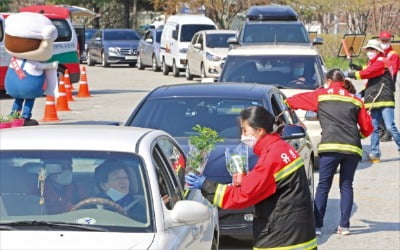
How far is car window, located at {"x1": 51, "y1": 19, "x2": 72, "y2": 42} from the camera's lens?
1040 inches

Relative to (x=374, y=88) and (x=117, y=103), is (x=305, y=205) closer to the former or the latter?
(x=374, y=88)

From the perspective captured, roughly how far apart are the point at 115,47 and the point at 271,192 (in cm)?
3522

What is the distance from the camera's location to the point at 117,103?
80.2ft

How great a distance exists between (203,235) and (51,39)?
29.2 feet

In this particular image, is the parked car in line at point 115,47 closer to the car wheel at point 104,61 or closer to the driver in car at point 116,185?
the car wheel at point 104,61

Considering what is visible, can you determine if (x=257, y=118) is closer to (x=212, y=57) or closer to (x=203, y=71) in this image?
(x=212, y=57)

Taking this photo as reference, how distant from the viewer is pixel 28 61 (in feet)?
49.0

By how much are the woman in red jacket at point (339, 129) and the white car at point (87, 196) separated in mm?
3897

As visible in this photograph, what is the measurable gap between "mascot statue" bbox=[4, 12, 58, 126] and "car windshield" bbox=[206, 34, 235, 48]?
16.1 m

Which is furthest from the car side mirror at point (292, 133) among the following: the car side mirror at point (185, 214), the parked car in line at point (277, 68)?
the parked car in line at point (277, 68)

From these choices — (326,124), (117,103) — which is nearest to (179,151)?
(326,124)

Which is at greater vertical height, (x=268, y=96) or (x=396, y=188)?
(x=268, y=96)

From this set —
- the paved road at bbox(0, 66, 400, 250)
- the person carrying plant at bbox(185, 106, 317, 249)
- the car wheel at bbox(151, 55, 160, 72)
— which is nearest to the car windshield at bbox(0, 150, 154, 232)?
the person carrying plant at bbox(185, 106, 317, 249)

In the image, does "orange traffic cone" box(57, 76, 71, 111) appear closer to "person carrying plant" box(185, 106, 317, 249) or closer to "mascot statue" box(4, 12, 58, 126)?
"mascot statue" box(4, 12, 58, 126)
